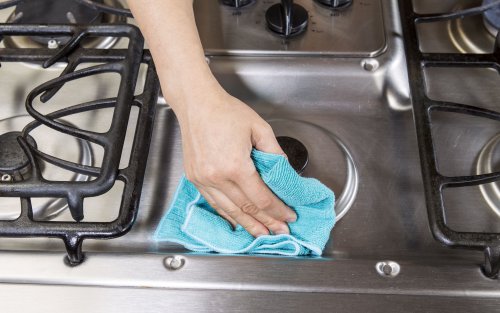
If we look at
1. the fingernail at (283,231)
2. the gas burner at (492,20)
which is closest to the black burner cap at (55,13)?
the fingernail at (283,231)

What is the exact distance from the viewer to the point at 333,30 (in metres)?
0.72

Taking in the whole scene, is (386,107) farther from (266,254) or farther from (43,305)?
(43,305)

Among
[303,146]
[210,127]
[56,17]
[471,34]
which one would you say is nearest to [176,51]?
[210,127]

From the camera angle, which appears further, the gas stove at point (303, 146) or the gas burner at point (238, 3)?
the gas burner at point (238, 3)

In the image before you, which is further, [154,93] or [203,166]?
[154,93]

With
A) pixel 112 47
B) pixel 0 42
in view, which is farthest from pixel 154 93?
pixel 0 42

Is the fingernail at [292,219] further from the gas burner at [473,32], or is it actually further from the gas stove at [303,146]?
the gas burner at [473,32]

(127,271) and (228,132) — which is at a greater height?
(228,132)

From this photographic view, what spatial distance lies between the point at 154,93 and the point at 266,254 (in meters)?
0.22

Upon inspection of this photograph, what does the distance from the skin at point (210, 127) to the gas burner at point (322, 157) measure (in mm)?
84

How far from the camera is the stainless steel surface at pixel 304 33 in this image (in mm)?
711

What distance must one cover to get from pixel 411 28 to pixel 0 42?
0.53 m

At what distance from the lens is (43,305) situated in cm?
50

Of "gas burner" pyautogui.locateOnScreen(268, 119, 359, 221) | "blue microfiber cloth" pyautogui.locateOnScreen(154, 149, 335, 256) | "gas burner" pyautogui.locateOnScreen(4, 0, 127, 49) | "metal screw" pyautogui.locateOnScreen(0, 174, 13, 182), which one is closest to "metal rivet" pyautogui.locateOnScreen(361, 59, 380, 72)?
"gas burner" pyautogui.locateOnScreen(268, 119, 359, 221)
